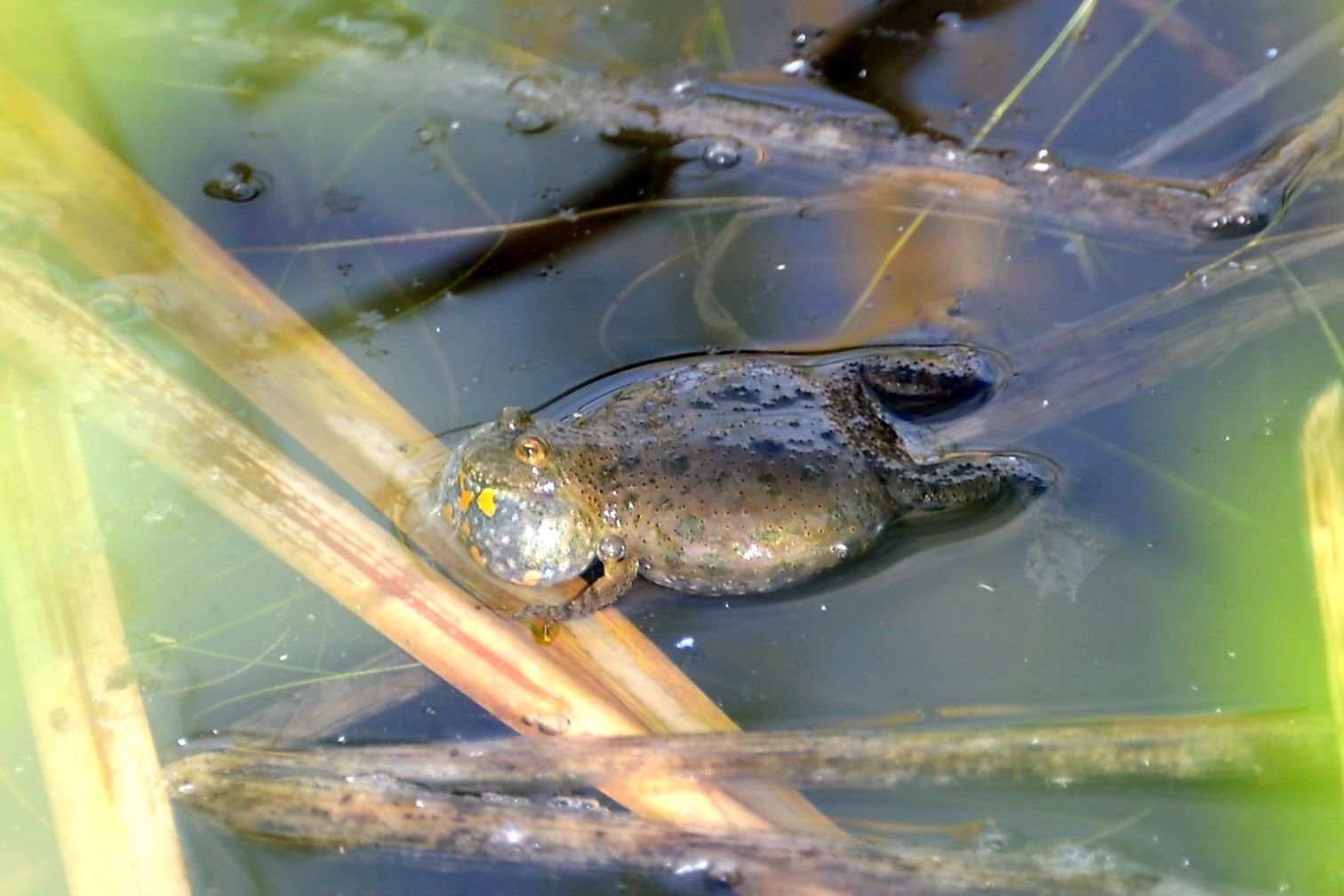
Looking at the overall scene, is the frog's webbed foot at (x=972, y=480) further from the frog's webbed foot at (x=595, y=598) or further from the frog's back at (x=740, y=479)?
the frog's webbed foot at (x=595, y=598)

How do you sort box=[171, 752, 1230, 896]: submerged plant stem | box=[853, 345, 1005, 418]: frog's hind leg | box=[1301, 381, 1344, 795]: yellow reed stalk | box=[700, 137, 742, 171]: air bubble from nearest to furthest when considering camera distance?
box=[171, 752, 1230, 896]: submerged plant stem → box=[1301, 381, 1344, 795]: yellow reed stalk → box=[853, 345, 1005, 418]: frog's hind leg → box=[700, 137, 742, 171]: air bubble

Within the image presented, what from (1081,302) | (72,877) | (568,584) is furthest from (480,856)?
(1081,302)

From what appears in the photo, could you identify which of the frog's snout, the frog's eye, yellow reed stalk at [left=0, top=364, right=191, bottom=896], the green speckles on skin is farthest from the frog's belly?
yellow reed stalk at [left=0, top=364, right=191, bottom=896]

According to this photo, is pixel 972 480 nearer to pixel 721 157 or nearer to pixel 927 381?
pixel 927 381

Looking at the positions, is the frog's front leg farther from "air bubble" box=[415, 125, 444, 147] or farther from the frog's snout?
"air bubble" box=[415, 125, 444, 147]

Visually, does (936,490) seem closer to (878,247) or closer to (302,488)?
(878,247)
